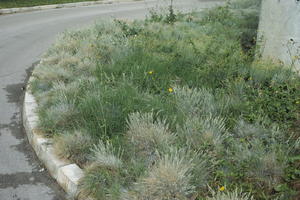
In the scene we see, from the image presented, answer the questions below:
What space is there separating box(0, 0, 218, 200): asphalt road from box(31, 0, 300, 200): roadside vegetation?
1.46 ft

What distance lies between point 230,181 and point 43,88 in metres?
3.74

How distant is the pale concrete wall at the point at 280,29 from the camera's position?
642 centimetres

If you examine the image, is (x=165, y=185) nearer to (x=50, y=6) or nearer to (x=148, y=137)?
(x=148, y=137)

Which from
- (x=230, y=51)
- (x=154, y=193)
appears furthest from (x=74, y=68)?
(x=154, y=193)

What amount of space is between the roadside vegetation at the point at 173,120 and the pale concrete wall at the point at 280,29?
32 cm

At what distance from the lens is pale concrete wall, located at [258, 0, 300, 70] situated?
21.1 feet

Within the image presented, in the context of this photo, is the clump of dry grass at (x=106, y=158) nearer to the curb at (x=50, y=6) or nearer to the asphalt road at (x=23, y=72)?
the asphalt road at (x=23, y=72)

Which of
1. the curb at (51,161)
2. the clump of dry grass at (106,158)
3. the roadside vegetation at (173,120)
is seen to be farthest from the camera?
the curb at (51,161)

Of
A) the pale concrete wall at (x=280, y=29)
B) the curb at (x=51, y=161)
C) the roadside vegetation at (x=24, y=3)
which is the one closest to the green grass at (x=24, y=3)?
the roadside vegetation at (x=24, y=3)

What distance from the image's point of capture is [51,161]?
14.2ft

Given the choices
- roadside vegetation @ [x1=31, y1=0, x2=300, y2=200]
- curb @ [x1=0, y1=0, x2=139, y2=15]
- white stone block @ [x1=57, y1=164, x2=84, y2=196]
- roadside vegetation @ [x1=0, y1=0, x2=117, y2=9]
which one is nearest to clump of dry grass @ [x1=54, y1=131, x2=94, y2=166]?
roadside vegetation @ [x1=31, y1=0, x2=300, y2=200]

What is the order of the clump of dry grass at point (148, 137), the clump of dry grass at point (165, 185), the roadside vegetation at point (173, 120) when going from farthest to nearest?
the clump of dry grass at point (148, 137) < the roadside vegetation at point (173, 120) < the clump of dry grass at point (165, 185)

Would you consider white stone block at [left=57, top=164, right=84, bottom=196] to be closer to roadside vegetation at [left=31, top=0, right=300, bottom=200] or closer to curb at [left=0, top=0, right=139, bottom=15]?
roadside vegetation at [left=31, top=0, right=300, bottom=200]

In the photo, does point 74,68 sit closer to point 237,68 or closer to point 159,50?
point 159,50
